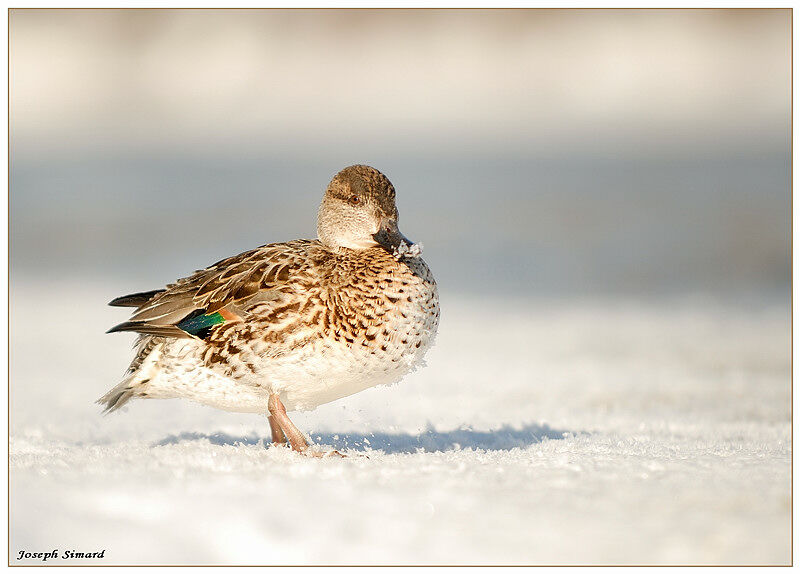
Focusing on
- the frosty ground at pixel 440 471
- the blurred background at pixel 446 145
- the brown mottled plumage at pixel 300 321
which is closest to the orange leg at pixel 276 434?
the brown mottled plumage at pixel 300 321

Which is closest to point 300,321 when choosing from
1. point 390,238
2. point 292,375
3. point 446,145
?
point 292,375

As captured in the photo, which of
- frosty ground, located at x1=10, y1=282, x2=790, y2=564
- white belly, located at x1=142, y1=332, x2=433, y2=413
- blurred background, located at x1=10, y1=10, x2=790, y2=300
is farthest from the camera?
blurred background, located at x1=10, y1=10, x2=790, y2=300

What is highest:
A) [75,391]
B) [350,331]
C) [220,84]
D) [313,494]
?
[220,84]

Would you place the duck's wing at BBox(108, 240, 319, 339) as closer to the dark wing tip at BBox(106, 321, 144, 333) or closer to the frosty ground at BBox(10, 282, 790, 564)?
the dark wing tip at BBox(106, 321, 144, 333)

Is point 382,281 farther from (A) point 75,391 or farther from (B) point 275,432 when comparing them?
(A) point 75,391

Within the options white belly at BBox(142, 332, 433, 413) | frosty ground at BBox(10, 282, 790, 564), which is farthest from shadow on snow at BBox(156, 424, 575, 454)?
white belly at BBox(142, 332, 433, 413)

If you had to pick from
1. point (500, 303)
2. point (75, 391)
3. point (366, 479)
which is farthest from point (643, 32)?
point (366, 479)

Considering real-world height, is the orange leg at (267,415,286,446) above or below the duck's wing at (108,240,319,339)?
below
